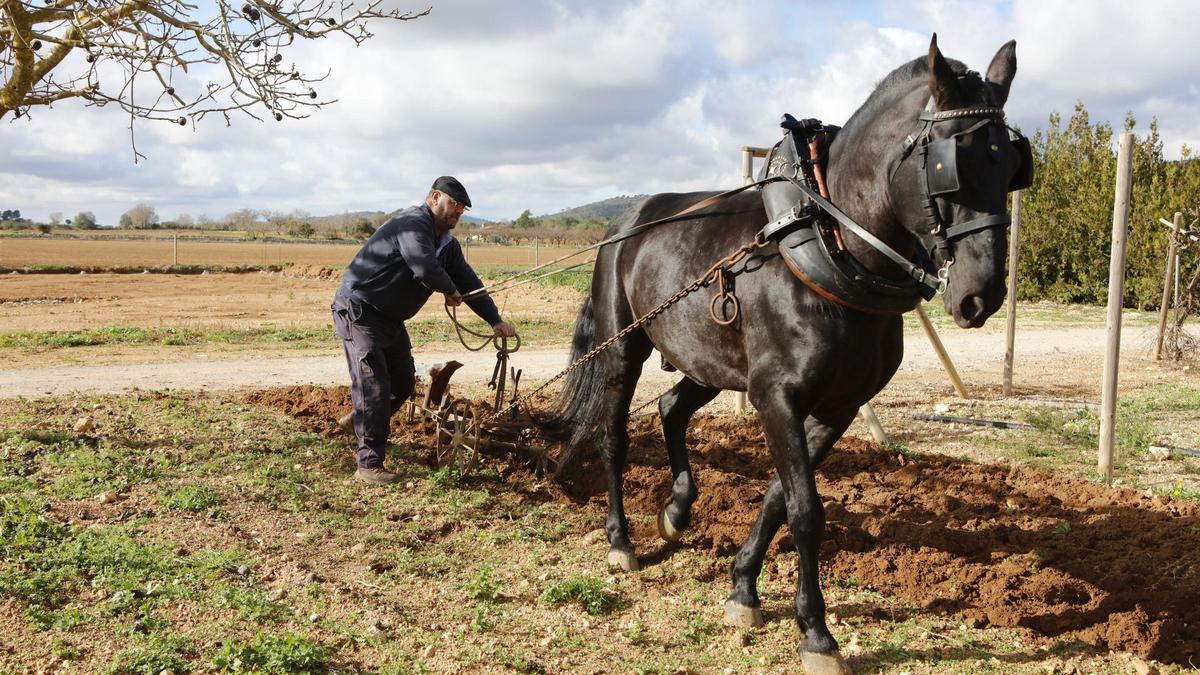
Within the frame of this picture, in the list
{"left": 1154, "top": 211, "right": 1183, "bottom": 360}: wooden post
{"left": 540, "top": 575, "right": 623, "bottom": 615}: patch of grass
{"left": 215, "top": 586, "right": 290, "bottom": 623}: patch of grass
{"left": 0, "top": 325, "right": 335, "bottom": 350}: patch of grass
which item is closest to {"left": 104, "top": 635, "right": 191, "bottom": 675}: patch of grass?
{"left": 215, "top": 586, "right": 290, "bottom": 623}: patch of grass

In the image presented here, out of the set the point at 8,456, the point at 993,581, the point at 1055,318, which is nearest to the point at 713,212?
the point at 993,581

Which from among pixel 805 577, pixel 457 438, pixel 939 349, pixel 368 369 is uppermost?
pixel 939 349

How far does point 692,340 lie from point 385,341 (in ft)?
8.39

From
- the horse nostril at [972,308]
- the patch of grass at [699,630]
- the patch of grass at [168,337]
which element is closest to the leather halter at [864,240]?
the horse nostril at [972,308]

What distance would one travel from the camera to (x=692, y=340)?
→ 175 inches

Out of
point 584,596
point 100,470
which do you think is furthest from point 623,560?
point 100,470

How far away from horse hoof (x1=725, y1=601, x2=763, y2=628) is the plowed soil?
29.7 inches

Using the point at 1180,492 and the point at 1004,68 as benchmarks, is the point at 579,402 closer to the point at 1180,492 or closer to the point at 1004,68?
the point at 1004,68

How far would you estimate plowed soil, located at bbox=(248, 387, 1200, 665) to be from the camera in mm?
4086

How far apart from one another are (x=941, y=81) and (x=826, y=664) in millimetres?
2293

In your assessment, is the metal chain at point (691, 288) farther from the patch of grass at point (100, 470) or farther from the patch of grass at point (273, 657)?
the patch of grass at point (100, 470)

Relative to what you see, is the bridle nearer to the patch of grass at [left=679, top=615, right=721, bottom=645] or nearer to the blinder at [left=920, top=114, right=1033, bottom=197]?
the blinder at [left=920, top=114, right=1033, bottom=197]

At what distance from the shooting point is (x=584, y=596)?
14.3ft

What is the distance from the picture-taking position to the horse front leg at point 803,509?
3.66 metres
